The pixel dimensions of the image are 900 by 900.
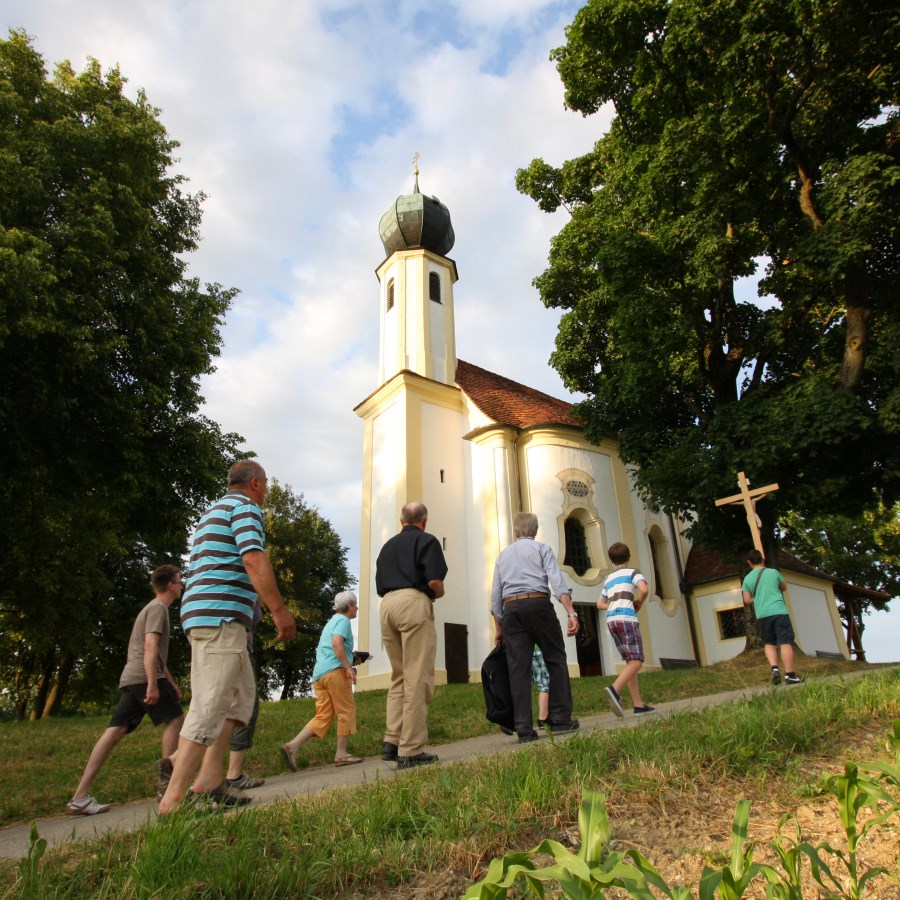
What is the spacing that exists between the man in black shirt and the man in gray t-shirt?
1.73 meters

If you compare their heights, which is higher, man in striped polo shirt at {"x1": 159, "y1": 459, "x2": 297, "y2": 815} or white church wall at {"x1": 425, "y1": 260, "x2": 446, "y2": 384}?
white church wall at {"x1": 425, "y1": 260, "x2": 446, "y2": 384}

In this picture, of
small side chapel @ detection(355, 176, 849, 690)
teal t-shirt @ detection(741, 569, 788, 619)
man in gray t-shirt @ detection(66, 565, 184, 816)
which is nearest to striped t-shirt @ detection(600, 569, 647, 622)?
teal t-shirt @ detection(741, 569, 788, 619)

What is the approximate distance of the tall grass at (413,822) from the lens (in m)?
2.19

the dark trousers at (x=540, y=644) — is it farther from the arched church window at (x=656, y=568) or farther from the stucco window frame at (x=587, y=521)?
the arched church window at (x=656, y=568)

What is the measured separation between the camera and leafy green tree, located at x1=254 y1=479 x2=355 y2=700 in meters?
29.9

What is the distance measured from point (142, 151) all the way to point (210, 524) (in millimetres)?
11649

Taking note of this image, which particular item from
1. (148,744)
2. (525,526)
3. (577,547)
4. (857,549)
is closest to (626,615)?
(525,526)

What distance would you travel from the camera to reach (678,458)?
51.8 feet

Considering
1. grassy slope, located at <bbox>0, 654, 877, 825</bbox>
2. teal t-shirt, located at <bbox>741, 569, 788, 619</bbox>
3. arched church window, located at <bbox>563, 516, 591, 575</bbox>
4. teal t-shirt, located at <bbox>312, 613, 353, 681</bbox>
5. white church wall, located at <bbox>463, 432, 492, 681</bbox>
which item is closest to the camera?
grassy slope, located at <bbox>0, 654, 877, 825</bbox>

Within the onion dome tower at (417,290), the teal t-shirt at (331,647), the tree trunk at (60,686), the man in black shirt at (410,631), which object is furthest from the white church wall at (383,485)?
the man in black shirt at (410,631)

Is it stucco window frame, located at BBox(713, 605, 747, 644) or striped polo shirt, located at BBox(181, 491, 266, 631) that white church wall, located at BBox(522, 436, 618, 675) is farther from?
striped polo shirt, located at BBox(181, 491, 266, 631)

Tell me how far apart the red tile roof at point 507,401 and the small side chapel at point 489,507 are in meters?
0.10

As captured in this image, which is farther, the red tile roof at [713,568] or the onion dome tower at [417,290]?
the onion dome tower at [417,290]

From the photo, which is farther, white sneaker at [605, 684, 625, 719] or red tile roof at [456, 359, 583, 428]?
red tile roof at [456, 359, 583, 428]
